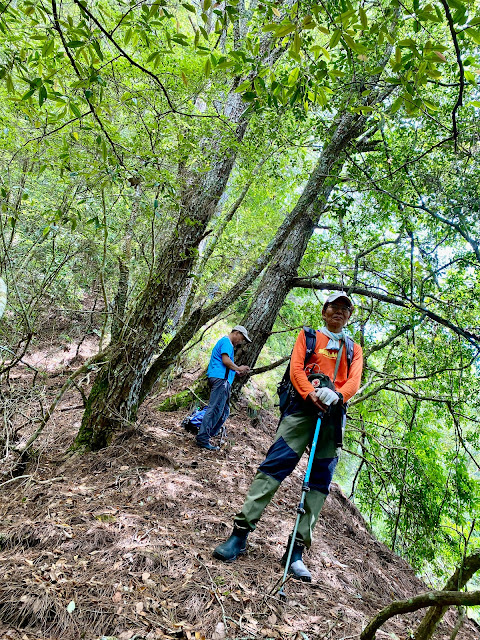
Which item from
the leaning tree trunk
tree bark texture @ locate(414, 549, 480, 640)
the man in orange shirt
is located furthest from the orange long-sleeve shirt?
the leaning tree trunk

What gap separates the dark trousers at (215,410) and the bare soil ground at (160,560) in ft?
1.63

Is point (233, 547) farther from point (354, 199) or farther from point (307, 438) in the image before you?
point (354, 199)

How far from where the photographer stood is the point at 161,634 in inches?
85.6

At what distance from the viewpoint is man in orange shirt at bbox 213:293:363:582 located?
10.5 ft

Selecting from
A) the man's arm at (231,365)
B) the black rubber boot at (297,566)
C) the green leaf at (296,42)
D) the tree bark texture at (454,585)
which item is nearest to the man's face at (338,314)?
the black rubber boot at (297,566)

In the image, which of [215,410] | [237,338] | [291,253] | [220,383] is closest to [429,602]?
[215,410]

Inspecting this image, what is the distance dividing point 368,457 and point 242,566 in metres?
5.30

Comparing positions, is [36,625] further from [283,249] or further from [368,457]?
[368,457]

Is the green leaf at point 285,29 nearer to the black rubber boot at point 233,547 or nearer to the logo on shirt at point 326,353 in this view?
the logo on shirt at point 326,353

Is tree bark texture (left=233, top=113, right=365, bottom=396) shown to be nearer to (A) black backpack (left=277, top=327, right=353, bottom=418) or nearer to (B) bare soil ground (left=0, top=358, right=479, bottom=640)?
(B) bare soil ground (left=0, top=358, right=479, bottom=640)

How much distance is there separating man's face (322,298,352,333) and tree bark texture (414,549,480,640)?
2.08 m

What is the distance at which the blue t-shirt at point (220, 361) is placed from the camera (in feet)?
20.8

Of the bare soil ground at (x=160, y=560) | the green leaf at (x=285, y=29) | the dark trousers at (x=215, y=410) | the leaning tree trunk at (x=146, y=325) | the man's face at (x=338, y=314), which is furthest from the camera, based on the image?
the dark trousers at (x=215, y=410)

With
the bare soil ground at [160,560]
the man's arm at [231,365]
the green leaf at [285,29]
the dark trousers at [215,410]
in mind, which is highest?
the green leaf at [285,29]
